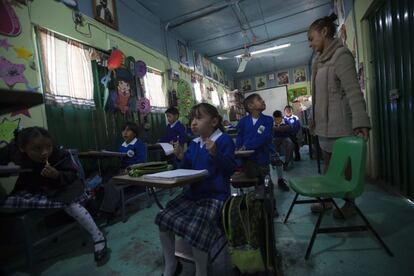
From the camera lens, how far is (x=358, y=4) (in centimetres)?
314

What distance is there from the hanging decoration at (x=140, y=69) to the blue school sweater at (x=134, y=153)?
58.4 inches

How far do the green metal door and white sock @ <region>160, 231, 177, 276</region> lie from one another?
7.64ft

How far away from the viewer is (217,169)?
145cm

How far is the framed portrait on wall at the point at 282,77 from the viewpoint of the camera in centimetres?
1023

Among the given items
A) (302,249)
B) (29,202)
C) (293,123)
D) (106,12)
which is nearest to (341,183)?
(302,249)

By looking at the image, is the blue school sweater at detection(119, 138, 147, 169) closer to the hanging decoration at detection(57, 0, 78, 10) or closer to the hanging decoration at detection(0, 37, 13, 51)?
the hanging decoration at detection(0, 37, 13, 51)

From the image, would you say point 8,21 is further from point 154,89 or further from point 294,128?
point 294,128

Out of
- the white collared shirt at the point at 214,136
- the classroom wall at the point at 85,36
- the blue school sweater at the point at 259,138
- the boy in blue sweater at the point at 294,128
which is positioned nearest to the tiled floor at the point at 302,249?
the blue school sweater at the point at 259,138

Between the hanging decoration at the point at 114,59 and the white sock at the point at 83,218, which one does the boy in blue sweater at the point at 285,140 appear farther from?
the white sock at the point at 83,218

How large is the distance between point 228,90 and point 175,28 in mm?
4894

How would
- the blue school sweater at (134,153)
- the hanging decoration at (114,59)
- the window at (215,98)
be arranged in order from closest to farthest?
the blue school sweater at (134,153)
the hanging decoration at (114,59)
the window at (215,98)

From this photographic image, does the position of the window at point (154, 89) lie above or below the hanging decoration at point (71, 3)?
below

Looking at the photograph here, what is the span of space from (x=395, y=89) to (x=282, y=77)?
8361 millimetres

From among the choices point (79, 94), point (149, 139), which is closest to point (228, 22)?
point (149, 139)
